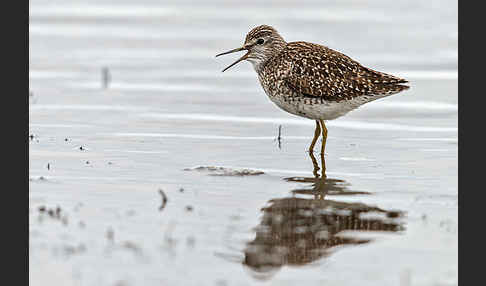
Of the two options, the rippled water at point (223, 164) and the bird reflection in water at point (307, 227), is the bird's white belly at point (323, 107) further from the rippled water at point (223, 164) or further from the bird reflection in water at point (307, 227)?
the bird reflection in water at point (307, 227)

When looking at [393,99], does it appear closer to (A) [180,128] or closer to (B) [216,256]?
(A) [180,128]

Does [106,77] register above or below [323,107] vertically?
above

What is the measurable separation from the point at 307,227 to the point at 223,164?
3272 mm

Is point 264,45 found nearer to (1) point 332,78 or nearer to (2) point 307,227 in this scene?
(1) point 332,78

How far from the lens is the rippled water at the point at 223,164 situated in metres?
8.98

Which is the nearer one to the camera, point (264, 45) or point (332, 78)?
point (332, 78)

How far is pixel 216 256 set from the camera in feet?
29.8

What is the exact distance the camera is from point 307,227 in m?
10.2

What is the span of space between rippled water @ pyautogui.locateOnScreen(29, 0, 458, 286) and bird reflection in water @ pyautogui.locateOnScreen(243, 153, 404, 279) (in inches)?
1.2

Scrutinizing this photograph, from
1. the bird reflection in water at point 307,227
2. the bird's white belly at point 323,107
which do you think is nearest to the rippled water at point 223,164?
the bird reflection in water at point 307,227

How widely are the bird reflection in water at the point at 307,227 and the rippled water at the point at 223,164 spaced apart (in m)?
0.03

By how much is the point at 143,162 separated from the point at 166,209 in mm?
2614

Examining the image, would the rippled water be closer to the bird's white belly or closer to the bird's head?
the bird's white belly

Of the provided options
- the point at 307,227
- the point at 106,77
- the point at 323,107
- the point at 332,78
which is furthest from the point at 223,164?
the point at 106,77
